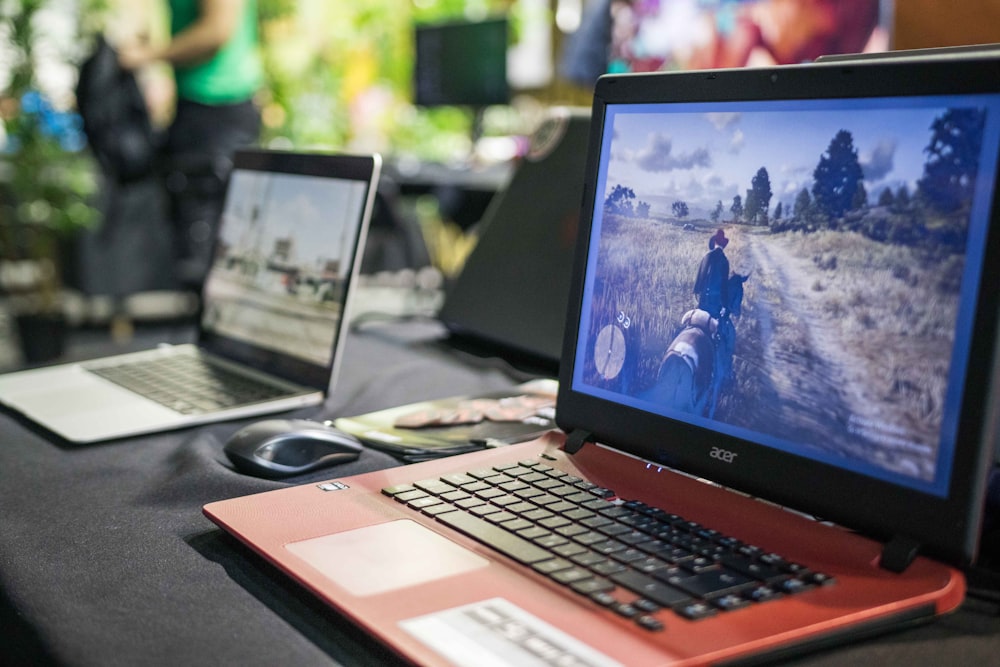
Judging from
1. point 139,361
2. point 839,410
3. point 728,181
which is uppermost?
point 728,181

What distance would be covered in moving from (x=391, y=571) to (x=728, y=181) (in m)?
0.37

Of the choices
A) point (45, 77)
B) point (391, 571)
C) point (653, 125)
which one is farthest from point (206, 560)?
point (45, 77)

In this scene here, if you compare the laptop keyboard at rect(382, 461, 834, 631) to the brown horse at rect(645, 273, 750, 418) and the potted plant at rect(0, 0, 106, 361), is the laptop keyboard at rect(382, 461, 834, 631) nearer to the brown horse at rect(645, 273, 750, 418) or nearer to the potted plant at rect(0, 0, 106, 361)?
the brown horse at rect(645, 273, 750, 418)

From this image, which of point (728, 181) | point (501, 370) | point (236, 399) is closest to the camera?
point (728, 181)

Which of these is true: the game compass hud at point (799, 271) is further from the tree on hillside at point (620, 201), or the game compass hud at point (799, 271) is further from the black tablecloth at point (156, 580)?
the black tablecloth at point (156, 580)

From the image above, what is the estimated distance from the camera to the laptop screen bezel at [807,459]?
0.54 meters

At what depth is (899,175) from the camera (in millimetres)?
593

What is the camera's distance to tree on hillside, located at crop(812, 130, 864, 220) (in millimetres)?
621

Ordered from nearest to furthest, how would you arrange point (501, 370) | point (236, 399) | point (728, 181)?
point (728, 181) → point (236, 399) → point (501, 370)

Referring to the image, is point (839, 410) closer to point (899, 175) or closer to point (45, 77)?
point (899, 175)

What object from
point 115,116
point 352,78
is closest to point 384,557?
→ point 115,116

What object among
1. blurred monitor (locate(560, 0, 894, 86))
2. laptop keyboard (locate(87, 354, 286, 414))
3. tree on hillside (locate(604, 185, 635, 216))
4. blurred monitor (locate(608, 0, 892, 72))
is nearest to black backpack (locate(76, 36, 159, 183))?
blurred monitor (locate(560, 0, 894, 86))

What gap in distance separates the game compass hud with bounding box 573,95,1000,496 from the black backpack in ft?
7.90

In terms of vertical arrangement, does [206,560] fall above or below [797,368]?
below
